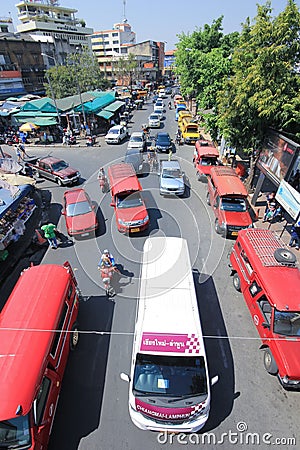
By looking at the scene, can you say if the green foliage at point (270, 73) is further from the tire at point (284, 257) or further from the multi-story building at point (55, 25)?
the multi-story building at point (55, 25)

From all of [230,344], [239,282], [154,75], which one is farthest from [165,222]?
[154,75]

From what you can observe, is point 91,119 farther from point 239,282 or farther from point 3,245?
point 239,282

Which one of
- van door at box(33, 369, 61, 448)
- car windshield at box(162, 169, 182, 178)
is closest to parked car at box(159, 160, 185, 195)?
car windshield at box(162, 169, 182, 178)

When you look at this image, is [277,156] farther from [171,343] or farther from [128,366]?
[128,366]

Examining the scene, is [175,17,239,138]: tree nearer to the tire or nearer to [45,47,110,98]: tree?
the tire

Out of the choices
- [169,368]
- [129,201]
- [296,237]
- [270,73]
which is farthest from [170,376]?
[270,73]
